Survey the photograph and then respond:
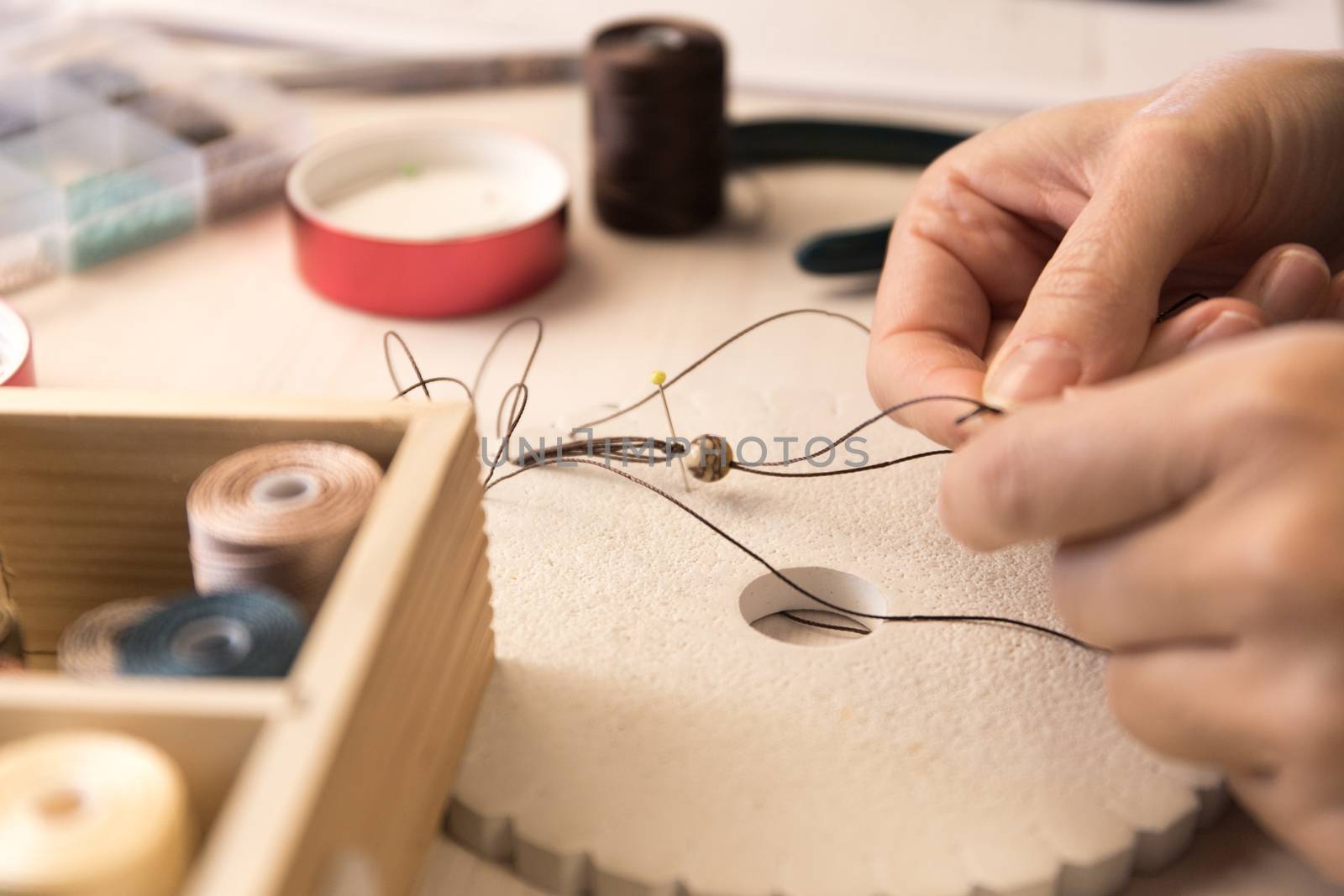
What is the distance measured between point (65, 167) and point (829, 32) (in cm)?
102

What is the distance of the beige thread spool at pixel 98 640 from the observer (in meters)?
0.66

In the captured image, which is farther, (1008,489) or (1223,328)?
(1223,328)

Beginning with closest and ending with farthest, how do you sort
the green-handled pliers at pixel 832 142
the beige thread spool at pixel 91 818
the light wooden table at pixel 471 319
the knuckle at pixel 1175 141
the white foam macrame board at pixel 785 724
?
the beige thread spool at pixel 91 818 < the white foam macrame board at pixel 785 724 < the knuckle at pixel 1175 141 < the light wooden table at pixel 471 319 < the green-handled pliers at pixel 832 142

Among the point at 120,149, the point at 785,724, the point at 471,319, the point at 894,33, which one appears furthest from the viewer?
the point at 894,33

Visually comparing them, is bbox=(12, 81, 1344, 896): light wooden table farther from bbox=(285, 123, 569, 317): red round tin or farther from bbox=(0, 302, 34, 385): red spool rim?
bbox=(0, 302, 34, 385): red spool rim

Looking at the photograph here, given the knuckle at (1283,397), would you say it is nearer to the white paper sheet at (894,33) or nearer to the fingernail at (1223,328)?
the fingernail at (1223,328)

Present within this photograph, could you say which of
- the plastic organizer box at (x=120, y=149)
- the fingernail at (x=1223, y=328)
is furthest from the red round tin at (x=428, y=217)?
the fingernail at (x=1223, y=328)

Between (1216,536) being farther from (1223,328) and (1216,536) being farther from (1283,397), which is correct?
(1223,328)

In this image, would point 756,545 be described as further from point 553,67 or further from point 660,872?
point 553,67

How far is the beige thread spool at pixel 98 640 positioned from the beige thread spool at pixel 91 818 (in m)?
0.07

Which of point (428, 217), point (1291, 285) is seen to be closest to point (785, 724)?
point (1291, 285)

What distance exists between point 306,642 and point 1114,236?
578mm

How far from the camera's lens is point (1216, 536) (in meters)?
0.65

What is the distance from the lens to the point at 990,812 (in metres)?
0.76
